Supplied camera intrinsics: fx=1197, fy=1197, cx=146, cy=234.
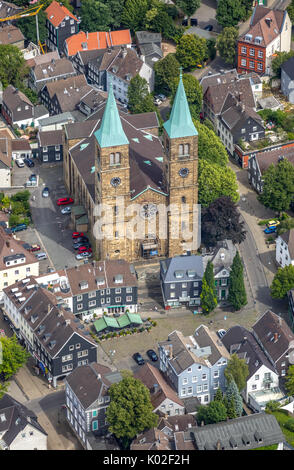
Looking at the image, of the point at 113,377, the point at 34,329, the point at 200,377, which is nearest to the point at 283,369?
the point at 200,377

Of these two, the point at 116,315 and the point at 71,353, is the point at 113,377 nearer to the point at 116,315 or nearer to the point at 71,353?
A: the point at 71,353

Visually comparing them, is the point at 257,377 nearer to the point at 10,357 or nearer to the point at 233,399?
the point at 233,399

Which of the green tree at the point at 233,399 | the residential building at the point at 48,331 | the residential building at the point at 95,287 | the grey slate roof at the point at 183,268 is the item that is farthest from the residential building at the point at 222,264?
the green tree at the point at 233,399

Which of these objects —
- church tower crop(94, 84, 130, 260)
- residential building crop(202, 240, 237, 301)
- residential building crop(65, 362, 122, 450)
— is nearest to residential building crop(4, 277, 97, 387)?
residential building crop(65, 362, 122, 450)

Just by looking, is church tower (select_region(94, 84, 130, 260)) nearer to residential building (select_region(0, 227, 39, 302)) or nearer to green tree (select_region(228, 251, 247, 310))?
residential building (select_region(0, 227, 39, 302))

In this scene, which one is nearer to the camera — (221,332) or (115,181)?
(221,332)

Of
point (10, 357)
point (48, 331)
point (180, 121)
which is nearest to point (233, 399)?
point (48, 331)
